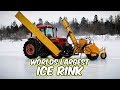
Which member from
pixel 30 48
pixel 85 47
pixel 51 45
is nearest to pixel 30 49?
pixel 30 48

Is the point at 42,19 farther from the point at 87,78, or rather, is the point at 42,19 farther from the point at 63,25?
the point at 87,78

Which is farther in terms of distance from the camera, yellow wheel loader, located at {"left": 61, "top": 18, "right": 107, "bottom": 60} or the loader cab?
yellow wheel loader, located at {"left": 61, "top": 18, "right": 107, "bottom": 60}

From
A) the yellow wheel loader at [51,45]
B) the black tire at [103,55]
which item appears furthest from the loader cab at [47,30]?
the black tire at [103,55]

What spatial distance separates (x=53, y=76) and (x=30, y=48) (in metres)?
0.68

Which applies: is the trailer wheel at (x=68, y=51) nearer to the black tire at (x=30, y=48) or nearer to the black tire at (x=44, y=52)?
the black tire at (x=44, y=52)

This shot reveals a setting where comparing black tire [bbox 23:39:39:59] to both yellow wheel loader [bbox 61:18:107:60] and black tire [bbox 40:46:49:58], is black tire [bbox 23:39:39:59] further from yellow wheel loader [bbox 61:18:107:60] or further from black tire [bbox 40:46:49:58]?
yellow wheel loader [bbox 61:18:107:60]

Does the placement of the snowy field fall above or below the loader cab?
below

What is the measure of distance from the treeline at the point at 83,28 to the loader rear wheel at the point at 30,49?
19cm

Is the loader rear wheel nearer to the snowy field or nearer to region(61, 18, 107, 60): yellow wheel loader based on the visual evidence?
the snowy field

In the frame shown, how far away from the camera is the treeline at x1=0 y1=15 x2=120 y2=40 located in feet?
19.6

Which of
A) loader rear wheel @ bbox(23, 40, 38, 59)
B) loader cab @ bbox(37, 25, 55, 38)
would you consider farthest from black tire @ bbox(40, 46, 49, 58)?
loader cab @ bbox(37, 25, 55, 38)

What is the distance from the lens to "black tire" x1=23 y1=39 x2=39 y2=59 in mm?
5844

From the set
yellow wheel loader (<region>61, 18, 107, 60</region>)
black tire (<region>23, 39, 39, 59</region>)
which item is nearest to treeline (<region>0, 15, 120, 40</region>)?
yellow wheel loader (<region>61, 18, 107, 60</region>)
